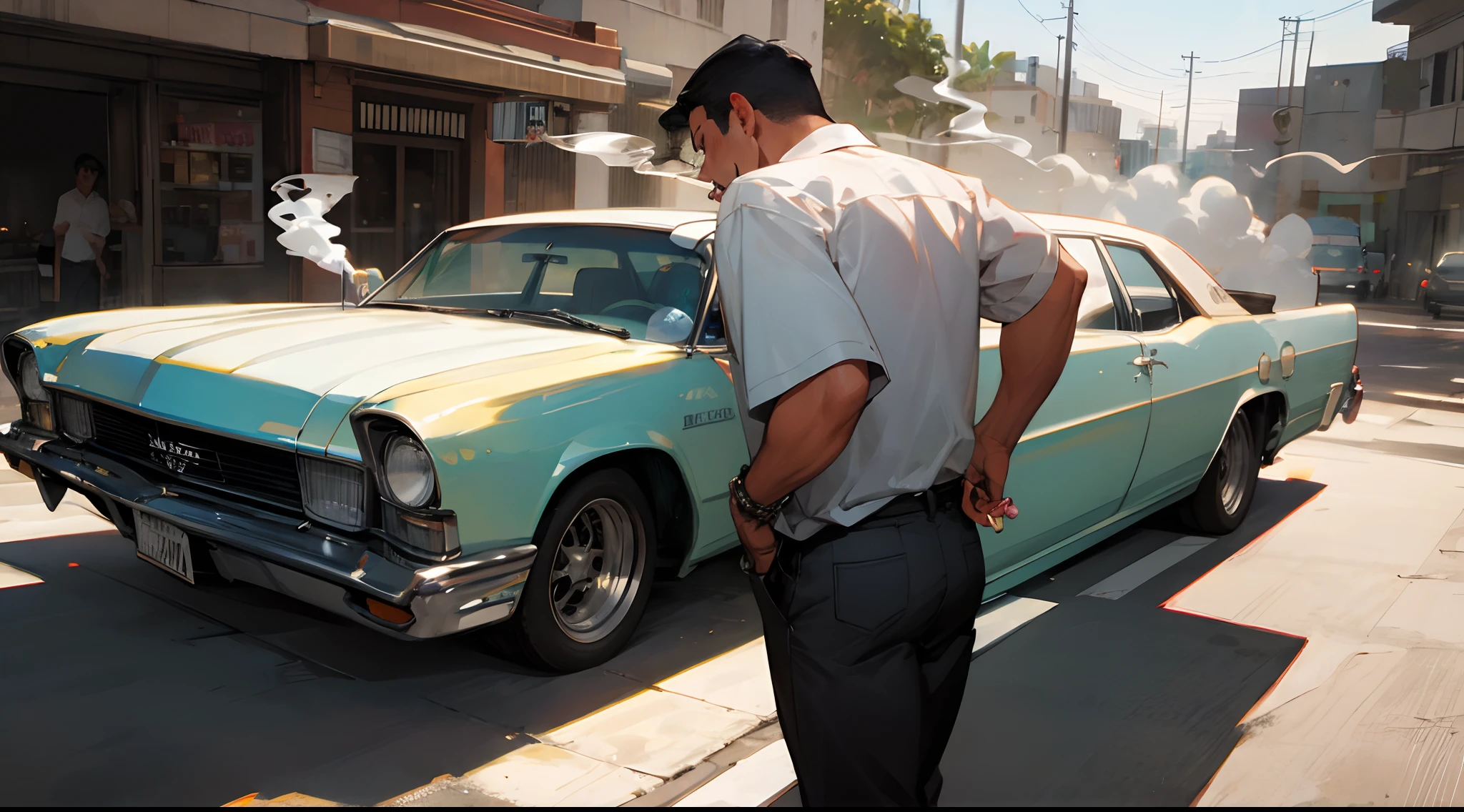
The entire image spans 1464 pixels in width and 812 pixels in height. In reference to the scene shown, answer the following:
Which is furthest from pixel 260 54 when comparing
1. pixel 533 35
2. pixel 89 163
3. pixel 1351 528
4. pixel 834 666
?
pixel 834 666

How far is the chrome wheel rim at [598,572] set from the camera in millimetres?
3596

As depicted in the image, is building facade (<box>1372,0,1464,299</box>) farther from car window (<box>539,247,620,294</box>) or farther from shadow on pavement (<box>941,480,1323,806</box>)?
car window (<box>539,247,620,294</box>)

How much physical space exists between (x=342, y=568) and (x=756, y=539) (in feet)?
5.18

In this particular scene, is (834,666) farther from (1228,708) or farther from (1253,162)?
(1253,162)

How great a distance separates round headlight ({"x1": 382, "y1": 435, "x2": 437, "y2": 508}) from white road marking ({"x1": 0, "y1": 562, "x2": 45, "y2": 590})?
6.77 ft

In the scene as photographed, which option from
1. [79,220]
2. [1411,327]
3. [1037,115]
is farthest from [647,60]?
[1037,115]

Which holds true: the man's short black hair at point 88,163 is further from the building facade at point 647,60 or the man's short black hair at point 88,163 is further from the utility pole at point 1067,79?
the utility pole at point 1067,79

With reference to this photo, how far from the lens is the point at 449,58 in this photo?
41.4 ft

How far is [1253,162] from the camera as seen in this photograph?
7194 centimetres

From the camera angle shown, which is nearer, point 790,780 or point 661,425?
point 790,780

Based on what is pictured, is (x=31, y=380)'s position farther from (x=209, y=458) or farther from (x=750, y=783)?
(x=750, y=783)

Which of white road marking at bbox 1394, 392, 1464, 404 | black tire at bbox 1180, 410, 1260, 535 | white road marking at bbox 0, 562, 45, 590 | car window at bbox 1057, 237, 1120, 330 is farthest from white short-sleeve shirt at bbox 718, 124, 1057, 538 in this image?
white road marking at bbox 1394, 392, 1464, 404

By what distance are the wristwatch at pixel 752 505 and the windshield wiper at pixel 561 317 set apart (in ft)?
6.73

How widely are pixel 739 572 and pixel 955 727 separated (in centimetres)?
160
